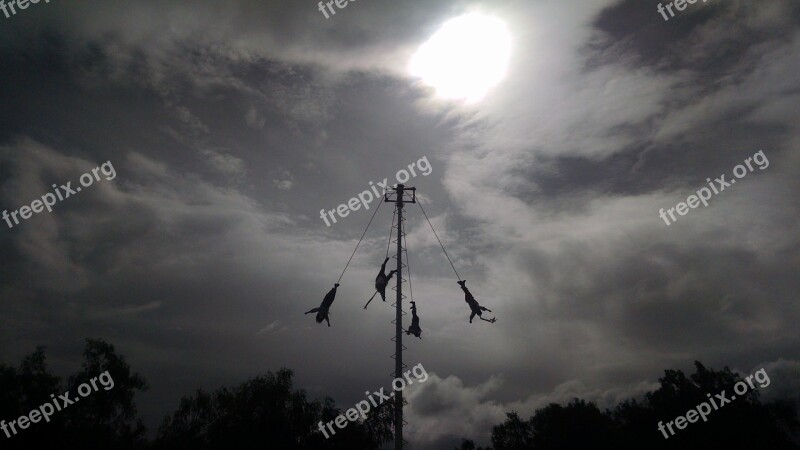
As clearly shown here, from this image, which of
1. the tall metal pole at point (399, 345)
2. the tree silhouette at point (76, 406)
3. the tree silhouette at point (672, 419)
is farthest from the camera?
the tree silhouette at point (672, 419)

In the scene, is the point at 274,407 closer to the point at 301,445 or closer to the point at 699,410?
the point at 301,445

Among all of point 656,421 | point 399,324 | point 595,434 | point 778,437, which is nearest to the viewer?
point 399,324

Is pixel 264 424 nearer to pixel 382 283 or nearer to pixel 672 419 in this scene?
pixel 382 283

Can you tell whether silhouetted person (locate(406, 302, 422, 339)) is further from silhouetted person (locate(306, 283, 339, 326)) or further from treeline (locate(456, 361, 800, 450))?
treeline (locate(456, 361, 800, 450))

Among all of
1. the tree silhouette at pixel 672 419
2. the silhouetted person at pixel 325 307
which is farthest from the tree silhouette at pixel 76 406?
the tree silhouette at pixel 672 419

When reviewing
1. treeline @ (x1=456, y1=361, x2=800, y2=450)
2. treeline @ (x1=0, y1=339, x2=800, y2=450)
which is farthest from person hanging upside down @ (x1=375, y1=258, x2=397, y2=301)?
treeline @ (x1=456, y1=361, x2=800, y2=450)

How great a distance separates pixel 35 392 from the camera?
99.3ft

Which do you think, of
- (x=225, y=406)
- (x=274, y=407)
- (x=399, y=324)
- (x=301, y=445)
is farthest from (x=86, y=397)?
(x=399, y=324)

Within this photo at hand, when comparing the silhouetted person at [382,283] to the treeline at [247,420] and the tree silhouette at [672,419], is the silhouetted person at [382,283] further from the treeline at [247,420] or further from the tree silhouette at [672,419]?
the tree silhouette at [672,419]

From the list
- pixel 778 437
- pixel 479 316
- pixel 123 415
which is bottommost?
pixel 778 437

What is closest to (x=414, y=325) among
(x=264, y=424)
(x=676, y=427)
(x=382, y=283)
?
(x=382, y=283)

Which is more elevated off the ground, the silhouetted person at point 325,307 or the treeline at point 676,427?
the silhouetted person at point 325,307

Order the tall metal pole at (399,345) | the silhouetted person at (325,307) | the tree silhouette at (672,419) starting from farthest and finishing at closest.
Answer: the tree silhouette at (672,419)
the silhouetted person at (325,307)
the tall metal pole at (399,345)

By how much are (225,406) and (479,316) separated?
2779 centimetres
